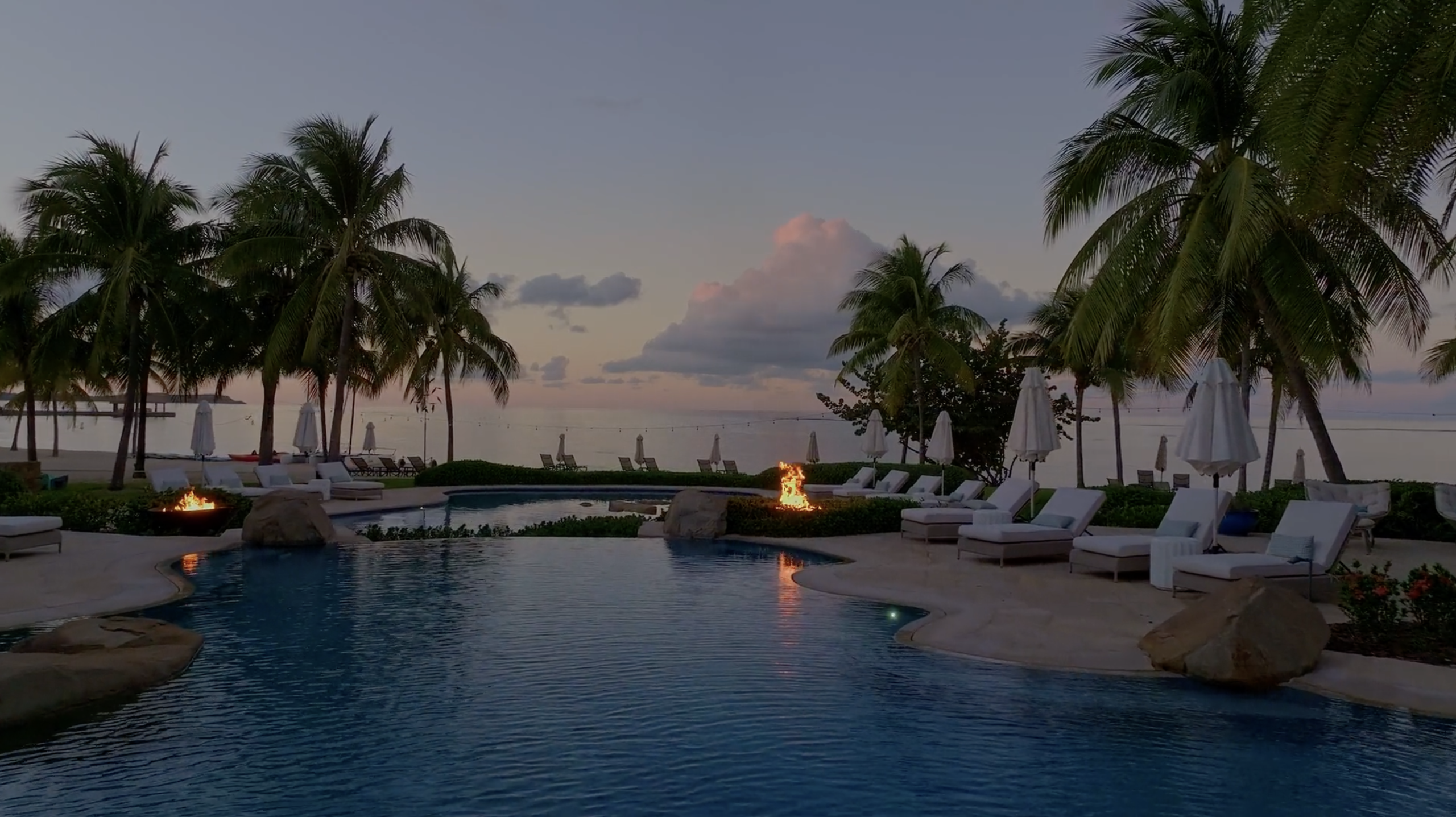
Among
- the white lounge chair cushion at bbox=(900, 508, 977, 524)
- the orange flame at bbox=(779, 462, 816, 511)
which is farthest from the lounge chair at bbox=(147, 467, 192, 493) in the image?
the white lounge chair cushion at bbox=(900, 508, 977, 524)

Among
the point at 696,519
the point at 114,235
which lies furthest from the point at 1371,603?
the point at 114,235

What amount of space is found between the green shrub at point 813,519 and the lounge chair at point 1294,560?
6.26 m

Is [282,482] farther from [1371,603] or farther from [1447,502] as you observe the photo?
[1447,502]

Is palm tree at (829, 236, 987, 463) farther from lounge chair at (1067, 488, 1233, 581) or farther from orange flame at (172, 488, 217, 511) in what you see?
orange flame at (172, 488, 217, 511)

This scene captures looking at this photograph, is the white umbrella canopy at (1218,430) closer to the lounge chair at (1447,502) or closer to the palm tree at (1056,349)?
the lounge chair at (1447,502)

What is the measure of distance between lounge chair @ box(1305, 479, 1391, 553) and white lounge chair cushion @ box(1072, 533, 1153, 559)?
12.5 ft

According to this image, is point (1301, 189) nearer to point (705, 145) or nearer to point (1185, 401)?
point (705, 145)

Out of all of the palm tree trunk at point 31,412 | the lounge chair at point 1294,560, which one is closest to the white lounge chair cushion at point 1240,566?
the lounge chair at point 1294,560

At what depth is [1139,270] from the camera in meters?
14.2

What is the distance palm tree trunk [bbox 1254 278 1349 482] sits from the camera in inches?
560

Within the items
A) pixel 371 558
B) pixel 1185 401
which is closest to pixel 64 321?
pixel 371 558

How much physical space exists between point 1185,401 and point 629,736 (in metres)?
33.1

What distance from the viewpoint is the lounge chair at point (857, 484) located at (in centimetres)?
2148

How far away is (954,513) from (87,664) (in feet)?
36.2
